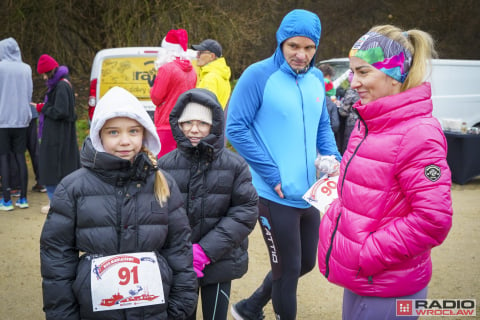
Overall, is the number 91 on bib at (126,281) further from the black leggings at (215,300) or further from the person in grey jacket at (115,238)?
the black leggings at (215,300)

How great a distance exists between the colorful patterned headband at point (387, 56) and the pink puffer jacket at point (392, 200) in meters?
0.11

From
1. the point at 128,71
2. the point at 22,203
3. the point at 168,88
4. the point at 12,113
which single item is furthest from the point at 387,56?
the point at 128,71

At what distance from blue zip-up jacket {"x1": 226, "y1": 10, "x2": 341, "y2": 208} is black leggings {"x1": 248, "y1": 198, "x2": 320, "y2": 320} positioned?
9 centimetres

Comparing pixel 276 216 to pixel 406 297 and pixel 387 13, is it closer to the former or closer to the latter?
pixel 406 297

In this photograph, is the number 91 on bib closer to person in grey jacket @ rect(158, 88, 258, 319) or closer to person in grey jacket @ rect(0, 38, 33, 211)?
person in grey jacket @ rect(158, 88, 258, 319)

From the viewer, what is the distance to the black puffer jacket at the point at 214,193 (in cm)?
312

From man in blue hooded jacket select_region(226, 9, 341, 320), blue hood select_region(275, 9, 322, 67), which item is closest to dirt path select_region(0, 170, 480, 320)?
man in blue hooded jacket select_region(226, 9, 341, 320)

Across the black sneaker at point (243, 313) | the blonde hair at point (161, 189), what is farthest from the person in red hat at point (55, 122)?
the blonde hair at point (161, 189)

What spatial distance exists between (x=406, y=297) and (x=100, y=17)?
1389 centimetres

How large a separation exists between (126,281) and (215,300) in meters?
0.97

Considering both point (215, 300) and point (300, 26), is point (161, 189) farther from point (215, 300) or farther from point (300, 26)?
point (300, 26)

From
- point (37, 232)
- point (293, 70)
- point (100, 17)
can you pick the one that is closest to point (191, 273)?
Answer: point (293, 70)

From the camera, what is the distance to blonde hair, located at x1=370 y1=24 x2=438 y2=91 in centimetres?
242

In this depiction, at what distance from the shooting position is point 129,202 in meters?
2.53
